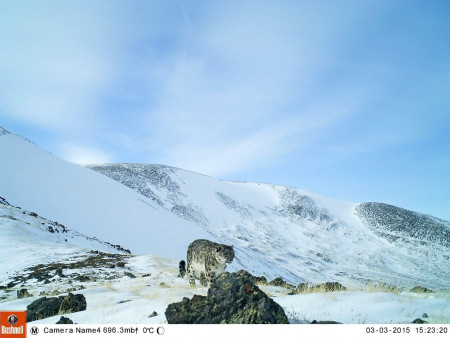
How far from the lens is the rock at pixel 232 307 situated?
4.66 m

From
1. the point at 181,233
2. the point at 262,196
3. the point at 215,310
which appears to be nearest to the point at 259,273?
the point at 181,233

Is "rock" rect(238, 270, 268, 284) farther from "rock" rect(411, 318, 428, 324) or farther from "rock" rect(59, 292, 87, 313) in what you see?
"rock" rect(59, 292, 87, 313)

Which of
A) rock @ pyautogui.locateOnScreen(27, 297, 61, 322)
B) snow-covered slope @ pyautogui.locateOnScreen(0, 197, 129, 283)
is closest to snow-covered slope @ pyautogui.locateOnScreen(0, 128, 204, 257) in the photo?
snow-covered slope @ pyautogui.locateOnScreen(0, 197, 129, 283)

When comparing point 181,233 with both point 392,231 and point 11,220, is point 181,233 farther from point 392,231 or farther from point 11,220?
point 392,231

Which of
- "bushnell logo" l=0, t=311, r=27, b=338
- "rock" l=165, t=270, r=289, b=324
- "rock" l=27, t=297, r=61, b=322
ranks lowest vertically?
"rock" l=27, t=297, r=61, b=322

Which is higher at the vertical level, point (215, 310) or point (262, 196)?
point (262, 196)

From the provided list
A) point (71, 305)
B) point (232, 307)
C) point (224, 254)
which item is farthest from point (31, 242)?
point (232, 307)

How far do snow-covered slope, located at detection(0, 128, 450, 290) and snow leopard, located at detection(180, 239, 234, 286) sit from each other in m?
28.8

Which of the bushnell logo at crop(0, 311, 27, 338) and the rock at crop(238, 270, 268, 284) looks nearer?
the rock at crop(238, 270, 268, 284)

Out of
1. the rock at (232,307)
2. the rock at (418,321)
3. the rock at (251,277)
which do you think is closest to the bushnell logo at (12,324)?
the rock at (232,307)

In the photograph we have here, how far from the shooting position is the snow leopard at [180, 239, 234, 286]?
10438 mm

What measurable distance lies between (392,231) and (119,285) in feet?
381

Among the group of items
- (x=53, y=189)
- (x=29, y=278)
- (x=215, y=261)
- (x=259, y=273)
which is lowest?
(x=259, y=273)

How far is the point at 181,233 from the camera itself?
4950 centimetres
